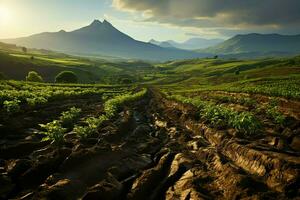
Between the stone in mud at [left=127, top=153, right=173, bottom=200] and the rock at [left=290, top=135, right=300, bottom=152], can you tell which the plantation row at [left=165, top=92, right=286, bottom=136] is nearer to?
the rock at [left=290, top=135, right=300, bottom=152]

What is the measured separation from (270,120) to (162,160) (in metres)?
17.3

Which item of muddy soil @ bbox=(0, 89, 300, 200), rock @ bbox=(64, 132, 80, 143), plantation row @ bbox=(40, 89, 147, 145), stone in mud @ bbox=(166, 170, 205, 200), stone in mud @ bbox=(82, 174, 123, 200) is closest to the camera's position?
stone in mud @ bbox=(82, 174, 123, 200)

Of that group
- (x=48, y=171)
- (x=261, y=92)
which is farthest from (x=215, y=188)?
(x=261, y=92)

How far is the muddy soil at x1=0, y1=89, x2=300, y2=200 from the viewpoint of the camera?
61.7 ft

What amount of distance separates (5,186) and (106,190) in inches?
232

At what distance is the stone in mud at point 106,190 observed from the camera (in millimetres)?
17859

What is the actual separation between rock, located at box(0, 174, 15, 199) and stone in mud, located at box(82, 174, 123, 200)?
14.9 ft

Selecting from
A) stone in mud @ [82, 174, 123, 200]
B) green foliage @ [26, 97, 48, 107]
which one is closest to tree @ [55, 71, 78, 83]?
green foliage @ [26, 97, 48, 107]

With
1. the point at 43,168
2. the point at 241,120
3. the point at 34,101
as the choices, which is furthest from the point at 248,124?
the point at 34,101

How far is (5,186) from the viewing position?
1928cm

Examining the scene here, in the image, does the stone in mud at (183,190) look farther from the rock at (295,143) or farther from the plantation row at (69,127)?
the plantation row at (69,127)

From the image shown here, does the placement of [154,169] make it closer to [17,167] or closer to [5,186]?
[17,167]

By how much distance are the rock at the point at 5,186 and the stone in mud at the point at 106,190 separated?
4.56 m

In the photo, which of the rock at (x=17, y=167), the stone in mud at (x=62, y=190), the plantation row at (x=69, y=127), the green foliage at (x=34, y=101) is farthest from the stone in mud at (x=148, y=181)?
the green foliage at (x=34, y=101)
